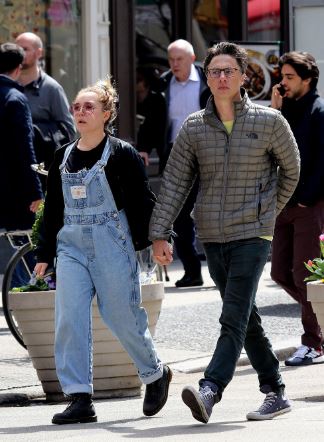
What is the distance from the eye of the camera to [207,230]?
7.42 m

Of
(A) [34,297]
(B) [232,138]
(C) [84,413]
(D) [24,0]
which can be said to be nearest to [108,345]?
(A) [34,297]

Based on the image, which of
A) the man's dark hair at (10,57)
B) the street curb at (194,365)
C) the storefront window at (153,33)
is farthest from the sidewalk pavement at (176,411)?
the storefront window at (153,33)

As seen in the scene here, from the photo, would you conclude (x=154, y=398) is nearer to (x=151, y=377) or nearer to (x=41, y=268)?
(x=151, y=377)

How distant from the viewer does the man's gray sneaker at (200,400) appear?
7148 mm

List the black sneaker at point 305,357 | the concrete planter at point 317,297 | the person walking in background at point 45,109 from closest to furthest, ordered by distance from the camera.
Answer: the concrete planter at point 317,297 → the black sneaker at point 305,357 → the person walking in background at point 45,109

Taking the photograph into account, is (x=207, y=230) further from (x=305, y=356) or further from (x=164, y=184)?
(x=305, y=356)

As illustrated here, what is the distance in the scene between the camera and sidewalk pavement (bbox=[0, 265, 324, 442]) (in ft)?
22.9

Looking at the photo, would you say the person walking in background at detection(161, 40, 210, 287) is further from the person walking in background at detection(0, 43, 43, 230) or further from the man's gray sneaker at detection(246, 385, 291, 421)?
the man's gray sneaker at detection(246, 385, 291, 421)

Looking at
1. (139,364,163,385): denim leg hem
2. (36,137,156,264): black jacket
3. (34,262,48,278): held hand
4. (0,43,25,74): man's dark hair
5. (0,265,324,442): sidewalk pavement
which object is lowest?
(0,265,324,442): sidewalk pavement

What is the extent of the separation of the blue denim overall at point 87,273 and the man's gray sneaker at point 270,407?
0.72 meters

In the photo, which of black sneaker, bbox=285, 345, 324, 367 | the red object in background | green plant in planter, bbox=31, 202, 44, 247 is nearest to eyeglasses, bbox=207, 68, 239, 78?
green plant in planter, bbox=31, 202, 44, 247

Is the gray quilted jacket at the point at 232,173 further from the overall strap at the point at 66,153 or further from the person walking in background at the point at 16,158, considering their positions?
the person walking in background at the point at 16,158

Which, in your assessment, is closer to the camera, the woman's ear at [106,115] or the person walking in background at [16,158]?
the woman's ear at [106,115]

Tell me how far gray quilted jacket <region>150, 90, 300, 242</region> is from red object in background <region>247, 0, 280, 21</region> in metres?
10.6
